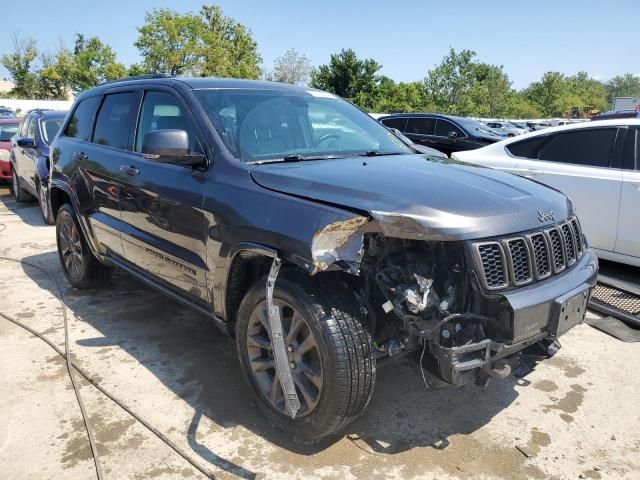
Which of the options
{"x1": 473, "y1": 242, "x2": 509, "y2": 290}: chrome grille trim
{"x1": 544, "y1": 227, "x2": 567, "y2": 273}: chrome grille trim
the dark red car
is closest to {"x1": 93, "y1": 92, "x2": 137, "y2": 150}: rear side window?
{"x1": 473, "y1": 242, "x2": 509, "y2": 290}: chrome grille trim

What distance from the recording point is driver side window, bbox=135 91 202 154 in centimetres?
334

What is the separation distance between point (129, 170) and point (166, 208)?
64cm

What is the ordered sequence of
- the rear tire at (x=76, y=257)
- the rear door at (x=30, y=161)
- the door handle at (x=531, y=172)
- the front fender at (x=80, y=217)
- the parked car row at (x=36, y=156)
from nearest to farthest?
the front fender at (x=80, y=217) → the rear tire at (x=76, y=257) → the door handle at (x=531, y=172) → the parked car row at (x=36, y=156) → the rear door at (x=30, y=161)

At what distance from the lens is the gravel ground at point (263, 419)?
8.70 feet

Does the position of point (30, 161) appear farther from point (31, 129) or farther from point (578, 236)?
point (578, 236)

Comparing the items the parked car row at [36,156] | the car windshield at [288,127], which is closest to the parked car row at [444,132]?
the parked car row at [36,156]

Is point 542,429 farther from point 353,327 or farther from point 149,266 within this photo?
point 149,266

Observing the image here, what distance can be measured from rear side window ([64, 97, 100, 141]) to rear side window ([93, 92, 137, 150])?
19 centimetres

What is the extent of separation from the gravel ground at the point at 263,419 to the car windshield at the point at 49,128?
517 centimetres

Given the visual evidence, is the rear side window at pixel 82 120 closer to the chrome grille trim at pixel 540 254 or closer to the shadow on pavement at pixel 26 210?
the chrome grille trim at pixel 540 254

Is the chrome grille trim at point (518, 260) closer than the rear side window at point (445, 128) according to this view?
Yes

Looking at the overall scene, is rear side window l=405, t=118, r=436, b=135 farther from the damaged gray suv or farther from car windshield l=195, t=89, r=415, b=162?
the damaged gray suv

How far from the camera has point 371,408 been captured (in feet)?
10.4

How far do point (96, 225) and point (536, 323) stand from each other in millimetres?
3589
